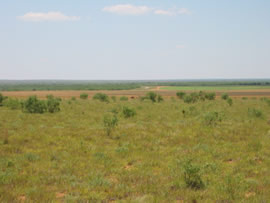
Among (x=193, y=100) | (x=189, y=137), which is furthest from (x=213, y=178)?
(x=193, y=100)

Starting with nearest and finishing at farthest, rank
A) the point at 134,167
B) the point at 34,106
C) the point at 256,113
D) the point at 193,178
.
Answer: the point at 193,178 < the point at 134,167 < the point at 256,113 < the point at 34,106

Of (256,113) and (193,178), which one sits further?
(256,113)

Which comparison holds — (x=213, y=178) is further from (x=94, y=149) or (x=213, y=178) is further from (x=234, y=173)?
(x=94, y=149)

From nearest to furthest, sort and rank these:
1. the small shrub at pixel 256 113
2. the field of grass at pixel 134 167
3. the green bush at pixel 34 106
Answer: the field of grass at pixel 134 167 < the small shrub at pixel 256 113 < the green bush at pixel 34 106

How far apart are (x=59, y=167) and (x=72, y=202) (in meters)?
2.86

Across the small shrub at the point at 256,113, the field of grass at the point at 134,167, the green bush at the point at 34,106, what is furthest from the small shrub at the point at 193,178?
the green bush at the point at 34,106

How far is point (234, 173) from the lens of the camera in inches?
Result: 326

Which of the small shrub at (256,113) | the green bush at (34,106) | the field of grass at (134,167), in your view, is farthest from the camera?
the green bush at (34,106)

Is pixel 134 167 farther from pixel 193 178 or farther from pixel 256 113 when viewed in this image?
pixel 256 113

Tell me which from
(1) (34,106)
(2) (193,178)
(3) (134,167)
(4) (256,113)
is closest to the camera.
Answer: (2) (193,178)

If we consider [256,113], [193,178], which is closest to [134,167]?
[193,178]

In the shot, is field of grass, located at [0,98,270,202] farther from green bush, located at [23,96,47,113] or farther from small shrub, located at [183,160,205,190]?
green bush, located at [23,96,47,113]

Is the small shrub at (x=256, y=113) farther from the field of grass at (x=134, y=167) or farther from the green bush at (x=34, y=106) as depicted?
the green bush at (x=34, y=106)

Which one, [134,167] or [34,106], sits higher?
[34,106]
